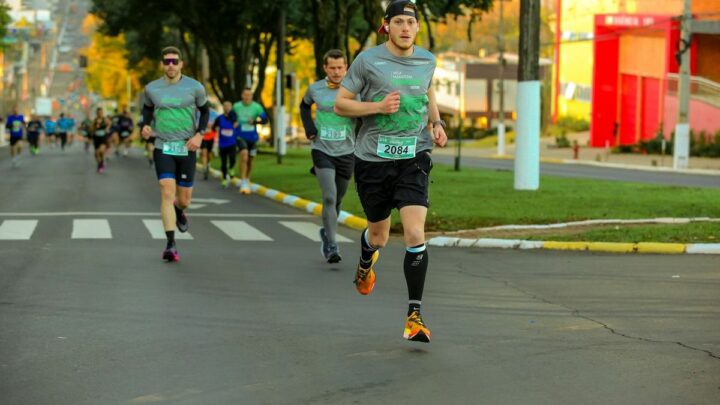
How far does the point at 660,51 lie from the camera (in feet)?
207

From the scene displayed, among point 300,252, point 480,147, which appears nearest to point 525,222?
point 300,252

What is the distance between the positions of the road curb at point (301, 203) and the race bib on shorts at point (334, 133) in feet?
14.0

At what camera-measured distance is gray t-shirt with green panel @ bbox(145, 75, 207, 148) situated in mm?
13664

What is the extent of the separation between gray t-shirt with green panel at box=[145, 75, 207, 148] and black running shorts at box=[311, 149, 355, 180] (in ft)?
4.15

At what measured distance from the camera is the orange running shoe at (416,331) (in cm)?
839

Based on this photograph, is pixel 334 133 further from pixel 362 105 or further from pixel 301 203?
pixel 301 203

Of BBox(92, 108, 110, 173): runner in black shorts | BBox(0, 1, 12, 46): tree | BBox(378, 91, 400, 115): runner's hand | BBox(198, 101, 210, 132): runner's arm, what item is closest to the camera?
BBox(378, 91, 400, 115): runner's hand

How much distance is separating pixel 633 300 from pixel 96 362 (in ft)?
14.8

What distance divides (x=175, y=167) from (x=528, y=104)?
35.6 feet

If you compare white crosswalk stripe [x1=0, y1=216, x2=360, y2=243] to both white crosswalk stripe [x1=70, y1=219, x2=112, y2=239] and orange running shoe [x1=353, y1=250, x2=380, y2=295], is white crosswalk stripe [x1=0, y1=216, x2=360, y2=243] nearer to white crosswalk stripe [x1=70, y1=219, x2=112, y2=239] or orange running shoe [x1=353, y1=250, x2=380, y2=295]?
white crosswalk stripe [x1=70, y1=219, x2=112, y2=239]

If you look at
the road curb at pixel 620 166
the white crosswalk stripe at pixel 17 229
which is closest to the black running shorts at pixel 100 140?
the white crosswalk stripe at pixel 17 229

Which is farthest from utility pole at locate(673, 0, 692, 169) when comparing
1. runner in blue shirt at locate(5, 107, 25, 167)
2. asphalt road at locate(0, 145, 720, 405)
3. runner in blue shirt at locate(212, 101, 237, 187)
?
asphalt road at locate(0, 145, 720, 405)

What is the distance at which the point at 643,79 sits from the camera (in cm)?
6681

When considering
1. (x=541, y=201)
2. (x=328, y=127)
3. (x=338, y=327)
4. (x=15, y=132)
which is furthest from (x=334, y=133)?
(x=15, y=132)
